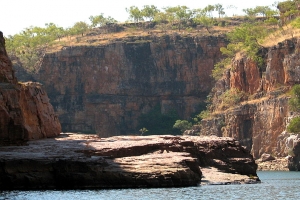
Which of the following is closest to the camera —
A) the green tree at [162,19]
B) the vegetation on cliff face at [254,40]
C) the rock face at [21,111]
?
the rock face at [21,111]

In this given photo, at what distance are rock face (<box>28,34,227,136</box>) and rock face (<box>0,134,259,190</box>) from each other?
10299 cm

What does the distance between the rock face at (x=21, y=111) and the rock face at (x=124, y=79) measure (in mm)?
92783

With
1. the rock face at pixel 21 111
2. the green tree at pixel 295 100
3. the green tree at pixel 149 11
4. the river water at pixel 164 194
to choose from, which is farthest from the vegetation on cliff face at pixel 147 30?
the river water at pixel 164 194

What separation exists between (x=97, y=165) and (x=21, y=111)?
32.6ft

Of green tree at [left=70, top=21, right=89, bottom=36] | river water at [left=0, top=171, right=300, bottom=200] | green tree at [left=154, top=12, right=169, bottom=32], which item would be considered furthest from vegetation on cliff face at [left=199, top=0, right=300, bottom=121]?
river water at [left=0, top=171, right=300, bottom=200]

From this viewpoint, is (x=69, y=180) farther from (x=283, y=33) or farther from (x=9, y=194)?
(x=283, y=33)

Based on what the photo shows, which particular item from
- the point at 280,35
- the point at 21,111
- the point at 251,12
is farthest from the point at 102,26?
the point at 21,111

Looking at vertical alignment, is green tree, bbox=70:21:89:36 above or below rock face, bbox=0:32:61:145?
above

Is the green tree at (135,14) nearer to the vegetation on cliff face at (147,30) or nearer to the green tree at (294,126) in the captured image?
the vegetation on cliff face at (147,30)

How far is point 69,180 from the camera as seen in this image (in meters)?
61.8

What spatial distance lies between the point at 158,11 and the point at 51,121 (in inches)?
4539

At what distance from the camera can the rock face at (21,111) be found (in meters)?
66.9

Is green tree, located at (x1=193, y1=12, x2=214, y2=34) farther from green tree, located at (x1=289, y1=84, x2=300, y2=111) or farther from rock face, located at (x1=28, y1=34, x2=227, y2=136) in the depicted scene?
green tree, located at (x1=289, y1=84, x2=300, y2=111)

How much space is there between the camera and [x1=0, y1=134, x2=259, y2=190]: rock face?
6106 cm
